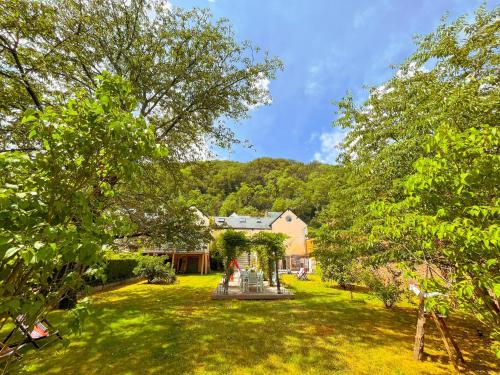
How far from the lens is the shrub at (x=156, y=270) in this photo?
19.3 metres

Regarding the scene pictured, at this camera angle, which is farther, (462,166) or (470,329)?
Answer: (470,329)

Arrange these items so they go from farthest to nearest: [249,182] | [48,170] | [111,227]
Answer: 1. [249,182]
2. [111,227]
3. [48,170]

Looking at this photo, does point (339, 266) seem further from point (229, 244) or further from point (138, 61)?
point (138, 61)

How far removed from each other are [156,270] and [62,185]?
1957 cm

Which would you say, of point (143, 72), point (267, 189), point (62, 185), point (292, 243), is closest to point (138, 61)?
point (143, 72)

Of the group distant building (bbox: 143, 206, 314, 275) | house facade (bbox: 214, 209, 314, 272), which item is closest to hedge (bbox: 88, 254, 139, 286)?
distant building (bbox: 143, 206, 314, 275)

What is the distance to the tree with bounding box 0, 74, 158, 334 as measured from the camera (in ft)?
6.17

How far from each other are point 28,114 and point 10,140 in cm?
848

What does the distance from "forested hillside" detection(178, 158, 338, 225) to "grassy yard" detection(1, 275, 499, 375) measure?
30648 mm

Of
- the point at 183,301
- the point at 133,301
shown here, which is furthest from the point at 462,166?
the point at 133,301

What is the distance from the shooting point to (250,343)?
24.0 ft

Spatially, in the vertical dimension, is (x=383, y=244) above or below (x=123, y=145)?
below

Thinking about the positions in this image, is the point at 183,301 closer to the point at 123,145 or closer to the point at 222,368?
the point at 222,368

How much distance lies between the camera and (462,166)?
10.4 feet
